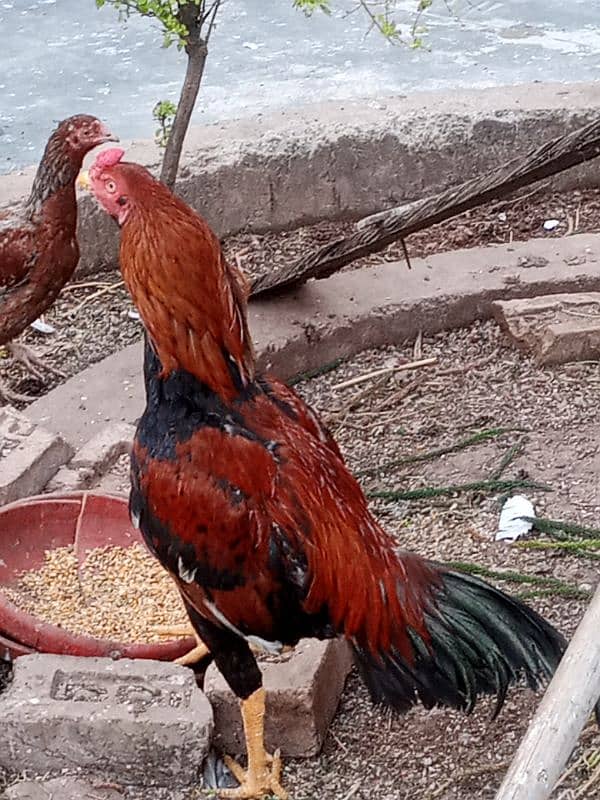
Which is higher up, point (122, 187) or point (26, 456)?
point (122, 187)

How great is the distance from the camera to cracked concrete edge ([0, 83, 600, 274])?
18.2 ft

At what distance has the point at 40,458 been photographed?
150 inches

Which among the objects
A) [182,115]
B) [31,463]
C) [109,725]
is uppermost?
[182,115]

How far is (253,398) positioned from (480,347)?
218 centimetres

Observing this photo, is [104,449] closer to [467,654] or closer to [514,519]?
[514,519]

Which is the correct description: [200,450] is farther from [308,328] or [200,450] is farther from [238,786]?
[308,328]

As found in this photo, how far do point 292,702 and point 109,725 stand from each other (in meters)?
0.44

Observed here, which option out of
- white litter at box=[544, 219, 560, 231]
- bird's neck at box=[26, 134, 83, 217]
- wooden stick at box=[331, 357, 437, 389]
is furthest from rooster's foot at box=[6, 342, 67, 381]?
white litter at box=[544, 219, 560, 231]

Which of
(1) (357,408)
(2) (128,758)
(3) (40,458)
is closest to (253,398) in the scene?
(2) (128,758)

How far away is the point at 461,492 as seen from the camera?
3951mm

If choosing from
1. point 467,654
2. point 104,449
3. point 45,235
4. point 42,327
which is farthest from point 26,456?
point 467,654

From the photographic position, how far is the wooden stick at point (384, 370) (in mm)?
4652

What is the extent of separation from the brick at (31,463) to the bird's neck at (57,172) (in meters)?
0.87

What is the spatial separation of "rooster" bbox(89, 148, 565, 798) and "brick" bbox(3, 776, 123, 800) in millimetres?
449
